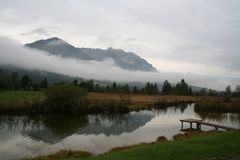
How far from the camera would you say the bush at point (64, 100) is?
270 feet

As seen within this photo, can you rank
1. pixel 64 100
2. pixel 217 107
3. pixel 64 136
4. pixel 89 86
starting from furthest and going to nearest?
pixel 89 86 < pixel 217 107 < pixel 64 100 < pixel 64 136

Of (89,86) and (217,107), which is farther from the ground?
(89,86)

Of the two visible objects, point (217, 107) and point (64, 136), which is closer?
point (64, 136)

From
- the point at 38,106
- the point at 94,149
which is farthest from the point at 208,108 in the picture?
the point at 94,149

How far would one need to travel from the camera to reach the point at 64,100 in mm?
83375

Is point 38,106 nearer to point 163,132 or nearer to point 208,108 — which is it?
point 163,132

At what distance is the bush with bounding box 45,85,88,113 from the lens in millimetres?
82312

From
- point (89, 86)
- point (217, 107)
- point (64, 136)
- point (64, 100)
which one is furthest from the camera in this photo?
point (89, 86)

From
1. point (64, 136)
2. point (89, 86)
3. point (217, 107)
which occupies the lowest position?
point (64, 136)

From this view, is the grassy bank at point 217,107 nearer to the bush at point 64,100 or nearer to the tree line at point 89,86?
the bush at point 64,100

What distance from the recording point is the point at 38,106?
80.3 meters

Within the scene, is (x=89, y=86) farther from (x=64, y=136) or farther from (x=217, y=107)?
(x=64, y=136)

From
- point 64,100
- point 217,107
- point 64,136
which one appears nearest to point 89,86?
point 64,100

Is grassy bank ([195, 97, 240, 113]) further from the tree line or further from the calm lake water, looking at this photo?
the tree line
